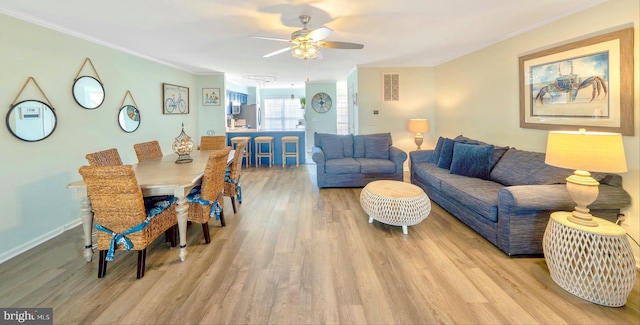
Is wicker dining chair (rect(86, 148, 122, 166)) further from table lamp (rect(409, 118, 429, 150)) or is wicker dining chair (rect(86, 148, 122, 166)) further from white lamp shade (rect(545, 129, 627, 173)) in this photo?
table lamp (rect(409, 118, 429, 150))

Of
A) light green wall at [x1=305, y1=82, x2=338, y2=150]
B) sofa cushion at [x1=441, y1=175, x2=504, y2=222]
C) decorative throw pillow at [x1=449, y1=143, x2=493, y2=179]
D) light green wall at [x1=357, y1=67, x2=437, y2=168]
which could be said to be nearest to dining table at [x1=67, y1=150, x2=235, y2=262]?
sofa cushion at [x1=441, y1=175, x2=504, y2=222]

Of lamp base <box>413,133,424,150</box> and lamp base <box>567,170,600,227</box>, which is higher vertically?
lamp base <box>413,133,424,150</box>

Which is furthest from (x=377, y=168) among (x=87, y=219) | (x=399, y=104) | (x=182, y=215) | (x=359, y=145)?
(x=87, y=219)

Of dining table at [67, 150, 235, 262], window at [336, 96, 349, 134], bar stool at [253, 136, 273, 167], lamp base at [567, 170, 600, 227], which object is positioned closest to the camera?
lamp base at [567, 170, 600, 227]

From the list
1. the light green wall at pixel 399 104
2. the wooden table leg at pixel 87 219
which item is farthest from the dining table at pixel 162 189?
the light green wall at pixel 399 104

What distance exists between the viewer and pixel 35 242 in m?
2.88

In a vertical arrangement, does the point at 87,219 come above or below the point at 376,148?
below

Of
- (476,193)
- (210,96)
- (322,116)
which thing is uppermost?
(210,96)

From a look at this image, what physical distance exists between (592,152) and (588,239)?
1.94 feet

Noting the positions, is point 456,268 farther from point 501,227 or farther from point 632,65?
point 632,65

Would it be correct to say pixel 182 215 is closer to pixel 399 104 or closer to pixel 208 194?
pixel 208 194

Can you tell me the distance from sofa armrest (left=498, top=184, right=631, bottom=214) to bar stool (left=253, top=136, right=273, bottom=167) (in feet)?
18.8

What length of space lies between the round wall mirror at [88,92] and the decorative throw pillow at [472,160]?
15.8ft

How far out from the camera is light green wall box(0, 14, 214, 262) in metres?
2.70
